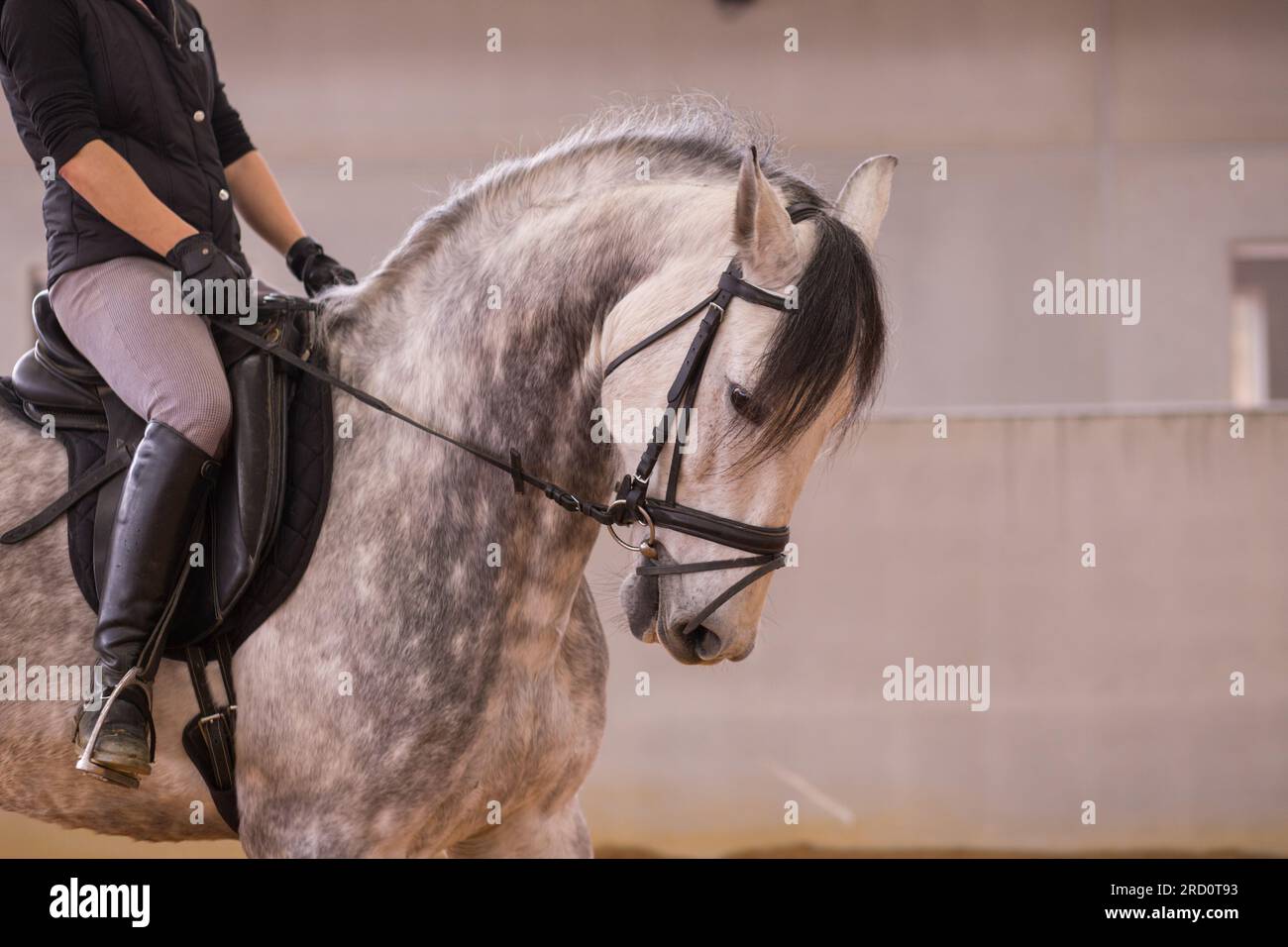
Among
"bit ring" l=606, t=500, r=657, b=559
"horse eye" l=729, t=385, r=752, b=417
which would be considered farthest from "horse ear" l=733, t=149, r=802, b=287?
"bit ring" l=606, t=500, r=657, b=559

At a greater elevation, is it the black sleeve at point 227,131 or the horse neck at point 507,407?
the black sleeve at point 227,131

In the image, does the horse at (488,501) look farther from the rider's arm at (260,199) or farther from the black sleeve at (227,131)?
the black sleeve at (227,131)

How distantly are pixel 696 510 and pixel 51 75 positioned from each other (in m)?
1.42

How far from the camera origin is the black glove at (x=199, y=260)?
81.4 inches

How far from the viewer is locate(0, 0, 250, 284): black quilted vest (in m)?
2.19

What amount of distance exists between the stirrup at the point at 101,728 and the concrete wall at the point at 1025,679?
9.45 ft

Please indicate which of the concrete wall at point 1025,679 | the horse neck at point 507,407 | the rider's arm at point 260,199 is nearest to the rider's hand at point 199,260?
the horse neck at point 507,407

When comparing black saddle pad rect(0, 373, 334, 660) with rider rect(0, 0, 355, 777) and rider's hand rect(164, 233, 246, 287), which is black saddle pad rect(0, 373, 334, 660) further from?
rider's hand rect(164, 233, 246, 287)

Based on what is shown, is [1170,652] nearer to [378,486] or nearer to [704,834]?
[704,834]

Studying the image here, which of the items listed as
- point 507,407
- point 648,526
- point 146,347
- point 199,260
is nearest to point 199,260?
point 199,260

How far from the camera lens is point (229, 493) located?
2.12 meters

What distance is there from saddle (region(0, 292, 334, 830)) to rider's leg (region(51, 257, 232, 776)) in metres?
0.05

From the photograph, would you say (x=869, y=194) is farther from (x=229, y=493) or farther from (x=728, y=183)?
(x=229, y=493)
